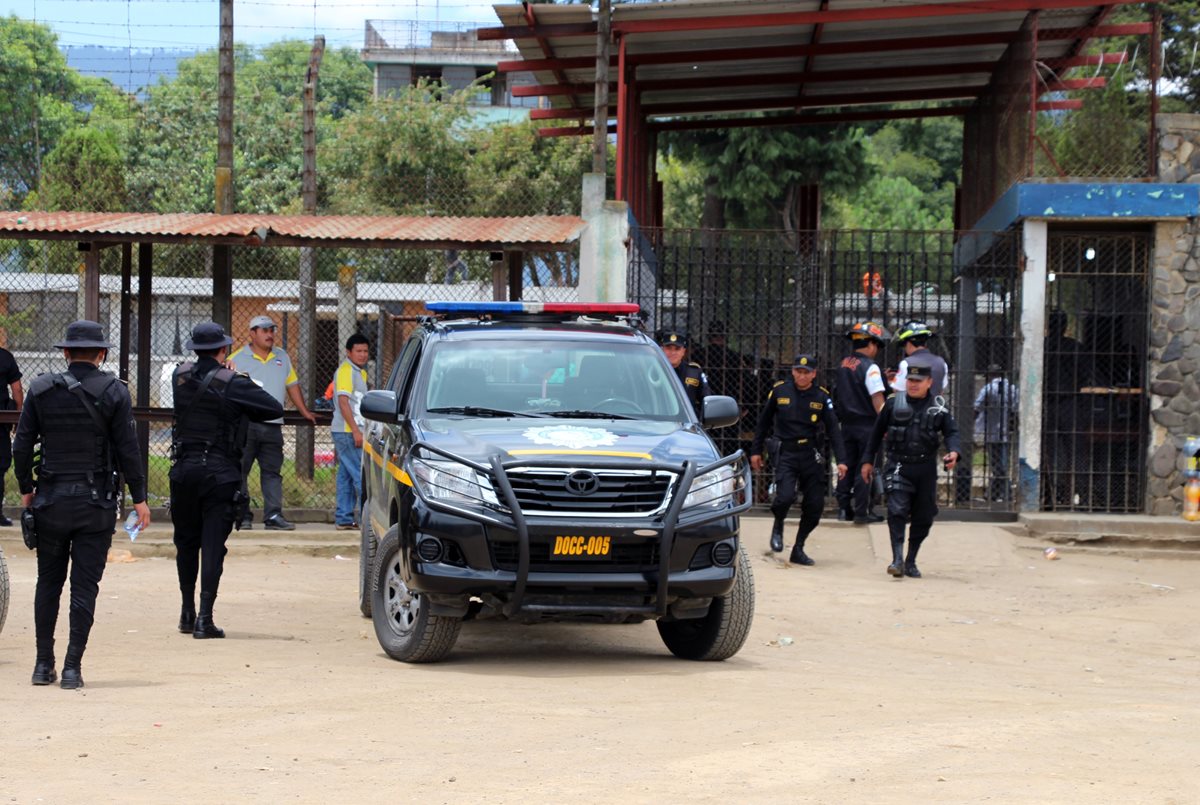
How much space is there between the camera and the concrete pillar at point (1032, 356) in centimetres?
1584

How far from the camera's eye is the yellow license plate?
836 cm

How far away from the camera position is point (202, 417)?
32.3 ft

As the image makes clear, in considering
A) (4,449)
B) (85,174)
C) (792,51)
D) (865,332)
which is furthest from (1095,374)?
(85,174)

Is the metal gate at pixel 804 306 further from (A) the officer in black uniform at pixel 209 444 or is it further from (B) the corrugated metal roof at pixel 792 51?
(A) the officer in black uniform at pixel 209 444

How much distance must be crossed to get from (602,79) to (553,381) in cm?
786

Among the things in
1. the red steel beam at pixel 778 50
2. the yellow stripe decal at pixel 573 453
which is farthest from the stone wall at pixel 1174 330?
the yellow stripe decal at pixel 573 453

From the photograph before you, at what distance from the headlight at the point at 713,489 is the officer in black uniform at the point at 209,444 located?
270 centimetres

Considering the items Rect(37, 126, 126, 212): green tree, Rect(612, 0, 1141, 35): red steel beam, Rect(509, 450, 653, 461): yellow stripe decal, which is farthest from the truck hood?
Rect(37, 126, 126, 212): green tree

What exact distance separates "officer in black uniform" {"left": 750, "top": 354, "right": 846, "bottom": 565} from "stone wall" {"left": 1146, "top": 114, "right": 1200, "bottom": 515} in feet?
12.6

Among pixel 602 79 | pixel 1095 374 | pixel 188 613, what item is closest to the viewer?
pixel 188 613

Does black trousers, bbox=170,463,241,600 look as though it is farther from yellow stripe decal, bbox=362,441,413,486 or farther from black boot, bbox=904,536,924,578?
black boot, bbox=904,536,924,578

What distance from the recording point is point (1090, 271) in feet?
53.2

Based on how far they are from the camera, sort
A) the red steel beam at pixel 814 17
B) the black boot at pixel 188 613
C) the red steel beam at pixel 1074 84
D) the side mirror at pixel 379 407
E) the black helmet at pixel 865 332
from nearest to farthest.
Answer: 1. the side mirror at pixel 379 407
2. the black boot at pixel 188 613
3. the black helmet at pixel 865 332
4. the red steel beam at pixel 814 17
5. the red steel beam at pixel 1074 84

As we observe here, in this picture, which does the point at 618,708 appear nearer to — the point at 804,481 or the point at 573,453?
the point at 573,453
